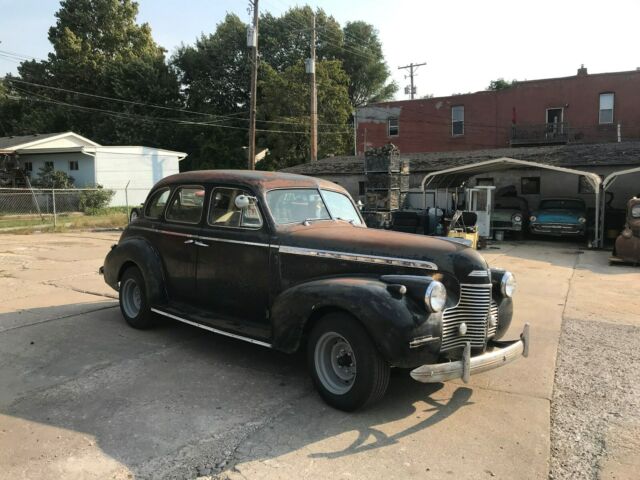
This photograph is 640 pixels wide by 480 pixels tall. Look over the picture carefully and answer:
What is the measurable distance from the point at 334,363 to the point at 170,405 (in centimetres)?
135

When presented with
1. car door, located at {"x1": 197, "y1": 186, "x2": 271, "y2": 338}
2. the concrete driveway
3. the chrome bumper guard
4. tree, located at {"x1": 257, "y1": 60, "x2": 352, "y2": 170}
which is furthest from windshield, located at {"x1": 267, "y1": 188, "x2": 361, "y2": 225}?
tree, located at {"x1": 257, "y1": 60, "x2": 352, "y2": 170}

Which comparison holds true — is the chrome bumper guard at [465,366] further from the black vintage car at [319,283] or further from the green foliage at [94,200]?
the green foliage at [94,200]

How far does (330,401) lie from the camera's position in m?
4.04

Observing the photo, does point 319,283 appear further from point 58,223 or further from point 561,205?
point 58,223

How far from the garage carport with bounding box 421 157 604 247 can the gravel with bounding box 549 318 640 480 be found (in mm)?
11197

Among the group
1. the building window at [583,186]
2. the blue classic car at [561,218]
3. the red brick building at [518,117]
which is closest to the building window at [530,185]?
the building window at [583,186]

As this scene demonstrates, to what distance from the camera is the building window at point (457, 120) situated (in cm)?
3391

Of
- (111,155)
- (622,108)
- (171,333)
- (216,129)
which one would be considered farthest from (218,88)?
(171,333)

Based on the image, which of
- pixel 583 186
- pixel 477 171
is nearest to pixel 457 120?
pixel 477 171

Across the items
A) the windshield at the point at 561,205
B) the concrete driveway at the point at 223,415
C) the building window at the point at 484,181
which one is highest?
the building window at the point at 484,181

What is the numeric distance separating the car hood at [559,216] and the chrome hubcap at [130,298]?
1562 centimetres

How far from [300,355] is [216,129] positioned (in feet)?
134

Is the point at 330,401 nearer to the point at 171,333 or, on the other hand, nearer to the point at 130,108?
the point at 171,333

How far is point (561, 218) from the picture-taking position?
1788cm
